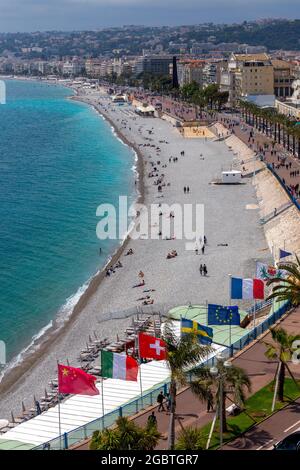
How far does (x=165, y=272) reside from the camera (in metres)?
47.6

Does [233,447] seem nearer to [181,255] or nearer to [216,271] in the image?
[216,271]

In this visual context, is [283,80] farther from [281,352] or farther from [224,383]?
[224,383]

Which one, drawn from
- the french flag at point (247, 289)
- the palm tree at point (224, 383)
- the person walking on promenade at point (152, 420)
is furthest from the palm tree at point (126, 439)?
the french flag at point (247, 289)

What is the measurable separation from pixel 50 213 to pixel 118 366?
→ 4474cm

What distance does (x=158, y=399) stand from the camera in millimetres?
24906

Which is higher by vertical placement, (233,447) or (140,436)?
(140,436)

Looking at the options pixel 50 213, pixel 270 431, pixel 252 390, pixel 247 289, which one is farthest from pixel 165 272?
pixel 270 431

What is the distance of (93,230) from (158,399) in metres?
36.4

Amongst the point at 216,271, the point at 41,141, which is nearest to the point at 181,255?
the point at 216,271

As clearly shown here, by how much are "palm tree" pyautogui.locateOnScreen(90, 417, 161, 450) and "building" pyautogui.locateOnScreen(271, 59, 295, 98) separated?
424 feet

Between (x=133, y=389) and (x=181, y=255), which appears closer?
(x=133, y=389)
